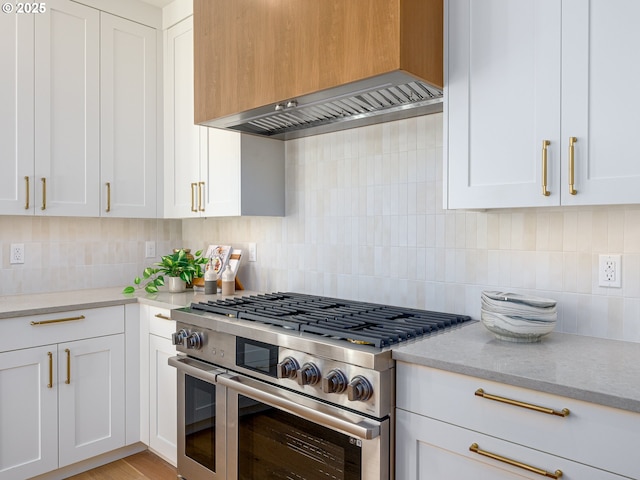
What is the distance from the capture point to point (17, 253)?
2674 mm

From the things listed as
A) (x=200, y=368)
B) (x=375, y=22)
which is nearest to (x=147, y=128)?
(x=200, y=368)

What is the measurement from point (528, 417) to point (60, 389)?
2.15m

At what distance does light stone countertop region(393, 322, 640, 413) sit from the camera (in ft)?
3.53

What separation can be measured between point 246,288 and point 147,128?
1.19 metres

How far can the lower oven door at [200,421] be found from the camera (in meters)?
1.89

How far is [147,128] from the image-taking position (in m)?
2.94

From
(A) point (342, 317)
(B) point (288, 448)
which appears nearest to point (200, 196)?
(A) point (342, 317)

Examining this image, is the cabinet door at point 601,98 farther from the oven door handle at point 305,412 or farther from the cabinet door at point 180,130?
the cabinet door at point 180,130

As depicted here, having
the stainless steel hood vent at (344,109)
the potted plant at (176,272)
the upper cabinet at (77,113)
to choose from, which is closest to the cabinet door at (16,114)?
the upper cabinet at (77,113)

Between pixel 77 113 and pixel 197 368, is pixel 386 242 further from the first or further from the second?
pixel 77 113


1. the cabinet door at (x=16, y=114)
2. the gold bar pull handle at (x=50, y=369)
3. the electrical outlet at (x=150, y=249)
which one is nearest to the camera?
the gold bar pull handle at (x=50, y=369)

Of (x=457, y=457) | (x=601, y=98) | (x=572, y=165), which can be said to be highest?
(x=601, y=98)

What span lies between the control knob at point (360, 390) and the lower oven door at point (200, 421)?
69cm

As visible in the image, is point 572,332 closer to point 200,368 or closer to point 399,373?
point 399,373
